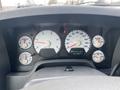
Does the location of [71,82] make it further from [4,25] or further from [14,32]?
[14,32]

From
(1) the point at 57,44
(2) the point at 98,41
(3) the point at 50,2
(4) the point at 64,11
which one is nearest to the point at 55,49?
(1) the point at 57,44

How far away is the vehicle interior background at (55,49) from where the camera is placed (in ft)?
5.27

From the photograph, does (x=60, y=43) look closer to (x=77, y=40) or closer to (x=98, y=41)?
(x=77, y=40)

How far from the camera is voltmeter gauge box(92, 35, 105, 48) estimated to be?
186cm

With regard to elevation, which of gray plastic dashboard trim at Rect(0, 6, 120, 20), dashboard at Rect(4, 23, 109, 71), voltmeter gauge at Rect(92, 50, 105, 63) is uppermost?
gray plastic dashboard trim at Rect(0, 6, 120, 20)

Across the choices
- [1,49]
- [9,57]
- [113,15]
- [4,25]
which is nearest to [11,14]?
[4,25]

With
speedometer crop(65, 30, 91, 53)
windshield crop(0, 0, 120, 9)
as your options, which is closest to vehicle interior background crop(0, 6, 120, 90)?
speedometer crop(65, 30, 91, 53)

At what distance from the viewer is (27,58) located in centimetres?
188

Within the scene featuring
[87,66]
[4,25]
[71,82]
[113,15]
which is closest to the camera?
[71,82]

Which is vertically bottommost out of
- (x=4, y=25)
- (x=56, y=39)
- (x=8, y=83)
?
(x=8, y=83)

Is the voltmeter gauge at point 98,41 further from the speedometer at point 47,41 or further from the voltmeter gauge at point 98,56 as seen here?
the speedometer at point 47,41

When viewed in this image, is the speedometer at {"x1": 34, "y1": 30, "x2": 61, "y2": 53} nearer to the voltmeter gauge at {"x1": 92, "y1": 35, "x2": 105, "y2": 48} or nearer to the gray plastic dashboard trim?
the voltmeter gauge at {"x1": 92, "y1": 35, "x2": 105, "y2": 48}

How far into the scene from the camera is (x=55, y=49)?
1.85 m

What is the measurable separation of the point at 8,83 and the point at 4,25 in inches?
12.5
